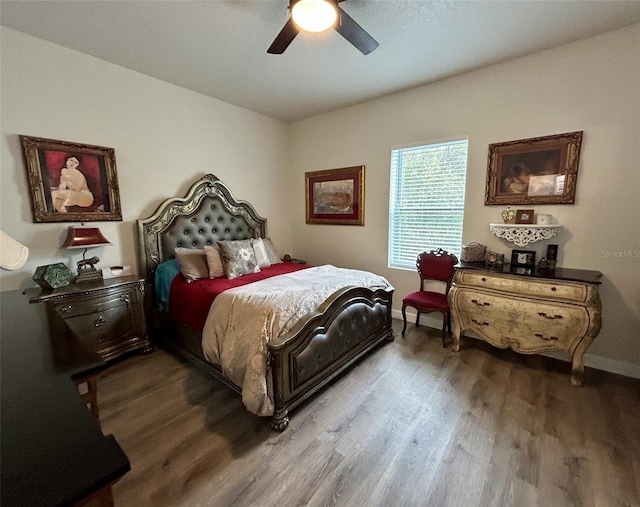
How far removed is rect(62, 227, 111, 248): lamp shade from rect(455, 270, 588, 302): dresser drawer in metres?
3.20

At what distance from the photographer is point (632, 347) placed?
2301 mm

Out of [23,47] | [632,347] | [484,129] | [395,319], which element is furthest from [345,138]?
[632,347]

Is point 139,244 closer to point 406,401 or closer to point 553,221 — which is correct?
point 406,401

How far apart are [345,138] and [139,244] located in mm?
2718

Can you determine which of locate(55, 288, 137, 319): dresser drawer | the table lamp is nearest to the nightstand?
locate(55, 288, 137, 319): dresser drawer

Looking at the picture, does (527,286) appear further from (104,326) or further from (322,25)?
(104,326)

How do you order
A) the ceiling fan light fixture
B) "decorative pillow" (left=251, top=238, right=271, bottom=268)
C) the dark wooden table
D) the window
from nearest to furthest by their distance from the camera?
1. the dark wooden table
2. the ceiling fan light fixture
3. the window
4. "decorative pillow" (left=251, top=238, right=271, bottom=268)

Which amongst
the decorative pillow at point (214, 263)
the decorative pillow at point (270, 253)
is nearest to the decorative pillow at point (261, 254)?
the decorative pillow at point (270, 253)

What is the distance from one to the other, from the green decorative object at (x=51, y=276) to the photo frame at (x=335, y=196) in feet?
9.24

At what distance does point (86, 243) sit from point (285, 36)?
2.24 metres

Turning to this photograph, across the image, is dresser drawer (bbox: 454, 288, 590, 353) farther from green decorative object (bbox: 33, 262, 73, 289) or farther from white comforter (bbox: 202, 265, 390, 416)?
green decorative object (bbox: 33, 262, 73, 289)

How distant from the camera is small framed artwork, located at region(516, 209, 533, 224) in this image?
2.51 metres

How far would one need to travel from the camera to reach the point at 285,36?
6.06 ft

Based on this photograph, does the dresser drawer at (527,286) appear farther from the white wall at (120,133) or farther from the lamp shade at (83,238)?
the lamp shade at (83,238)
